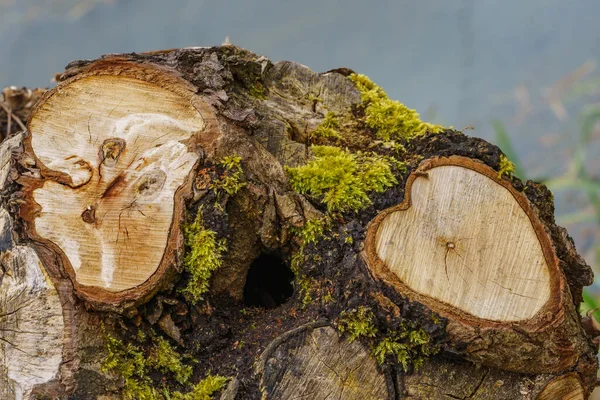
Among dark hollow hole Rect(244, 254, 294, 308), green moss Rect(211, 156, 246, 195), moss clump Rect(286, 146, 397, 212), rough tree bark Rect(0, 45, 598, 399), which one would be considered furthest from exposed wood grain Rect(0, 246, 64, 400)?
moss clump Rect(286, 146, 397, 212)

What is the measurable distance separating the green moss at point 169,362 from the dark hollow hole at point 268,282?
44 cm

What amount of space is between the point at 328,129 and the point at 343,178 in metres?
0.27

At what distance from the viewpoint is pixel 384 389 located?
139cm

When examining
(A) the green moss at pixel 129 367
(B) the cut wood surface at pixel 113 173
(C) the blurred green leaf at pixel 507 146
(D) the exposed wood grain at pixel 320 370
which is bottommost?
(A) the green moss at pixel 129 367

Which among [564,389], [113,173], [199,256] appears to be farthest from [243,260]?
[564,389]

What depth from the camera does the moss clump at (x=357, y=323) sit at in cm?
137

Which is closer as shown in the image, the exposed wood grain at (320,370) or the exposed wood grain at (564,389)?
the exposed wood grain at (320,370)

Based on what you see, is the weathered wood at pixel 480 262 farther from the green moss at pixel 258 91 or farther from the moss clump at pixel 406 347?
the green moss at pixel 258 91

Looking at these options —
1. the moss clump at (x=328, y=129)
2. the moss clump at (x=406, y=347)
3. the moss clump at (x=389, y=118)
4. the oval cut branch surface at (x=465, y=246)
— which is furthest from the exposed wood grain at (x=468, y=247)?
the moss clump at (x=328, y=129)

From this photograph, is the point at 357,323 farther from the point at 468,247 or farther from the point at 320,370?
the point at 468,247

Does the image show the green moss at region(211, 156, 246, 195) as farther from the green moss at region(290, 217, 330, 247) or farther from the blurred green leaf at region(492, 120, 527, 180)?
the blurred green leaf at region(492, 120, 527, 180)

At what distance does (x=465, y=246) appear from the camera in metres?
1.44

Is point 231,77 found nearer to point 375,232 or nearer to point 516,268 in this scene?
point 375,232

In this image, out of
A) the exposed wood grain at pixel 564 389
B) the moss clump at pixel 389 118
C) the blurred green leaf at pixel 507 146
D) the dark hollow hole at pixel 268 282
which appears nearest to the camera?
the exposed wood grain at pixel 564 389
